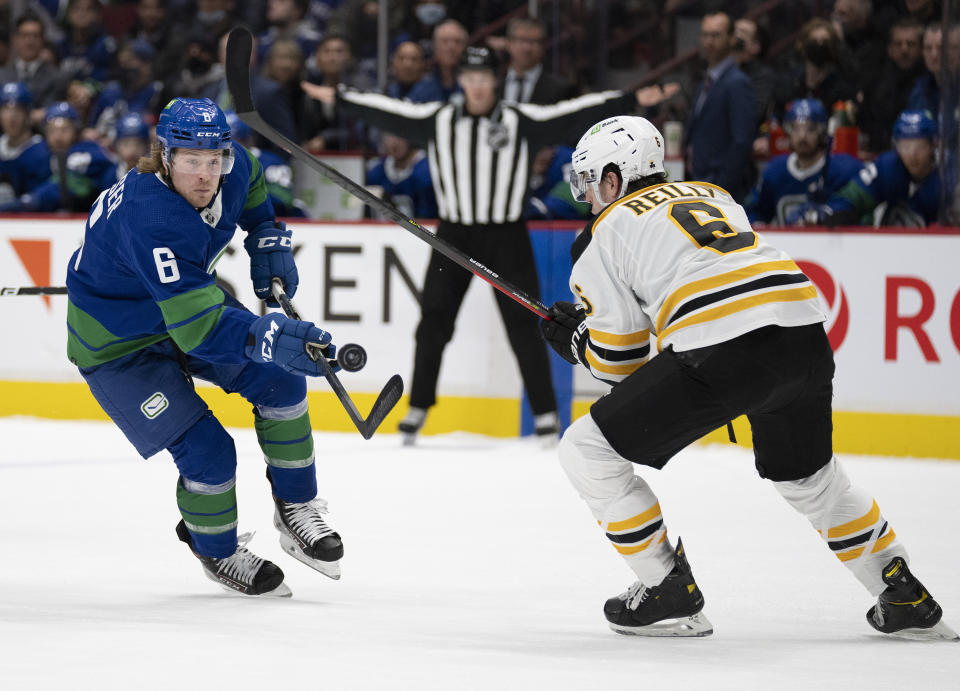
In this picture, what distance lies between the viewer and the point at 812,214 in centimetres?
596

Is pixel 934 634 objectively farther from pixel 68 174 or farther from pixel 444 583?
pixel 68 174

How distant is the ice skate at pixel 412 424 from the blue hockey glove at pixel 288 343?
2.99m

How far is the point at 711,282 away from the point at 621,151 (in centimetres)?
38

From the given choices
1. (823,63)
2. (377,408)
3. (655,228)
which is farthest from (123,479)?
(823,63)

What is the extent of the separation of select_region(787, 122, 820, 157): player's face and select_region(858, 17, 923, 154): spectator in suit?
0.48 metres

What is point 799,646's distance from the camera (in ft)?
10.0

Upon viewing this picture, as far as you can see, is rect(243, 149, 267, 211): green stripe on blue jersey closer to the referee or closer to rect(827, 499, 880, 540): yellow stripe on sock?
rect(827, 499, 880, 540): yellow stripe on sock

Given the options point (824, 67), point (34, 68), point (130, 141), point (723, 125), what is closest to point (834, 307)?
point (723, 125)

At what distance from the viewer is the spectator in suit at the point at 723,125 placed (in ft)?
20.9

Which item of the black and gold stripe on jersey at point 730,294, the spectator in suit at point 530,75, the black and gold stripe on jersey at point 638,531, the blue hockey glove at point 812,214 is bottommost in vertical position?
the blue hockey glove at point 812,214

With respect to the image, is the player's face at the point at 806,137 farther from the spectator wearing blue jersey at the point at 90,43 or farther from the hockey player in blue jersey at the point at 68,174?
the spectator wearing blue jersey at the point at 90,43

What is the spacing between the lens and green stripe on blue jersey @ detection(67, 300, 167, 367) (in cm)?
347

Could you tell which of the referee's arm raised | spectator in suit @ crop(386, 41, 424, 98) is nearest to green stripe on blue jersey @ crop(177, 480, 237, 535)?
the referee's arm raised

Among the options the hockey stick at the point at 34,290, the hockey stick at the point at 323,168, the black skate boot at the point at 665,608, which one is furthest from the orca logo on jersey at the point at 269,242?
the black skate boot at the point at 665,608
